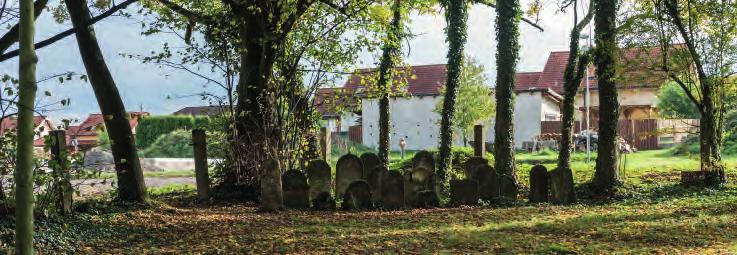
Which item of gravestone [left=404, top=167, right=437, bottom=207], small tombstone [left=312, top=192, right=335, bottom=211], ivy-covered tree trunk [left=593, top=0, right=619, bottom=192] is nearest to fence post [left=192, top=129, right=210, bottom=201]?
small tombstone [left=312, top=192, right=335, bottom=211]

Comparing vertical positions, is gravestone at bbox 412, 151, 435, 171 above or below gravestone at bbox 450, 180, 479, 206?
above

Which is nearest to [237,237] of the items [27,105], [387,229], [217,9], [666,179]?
[387,229]

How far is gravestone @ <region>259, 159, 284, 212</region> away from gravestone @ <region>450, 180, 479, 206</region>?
312cm

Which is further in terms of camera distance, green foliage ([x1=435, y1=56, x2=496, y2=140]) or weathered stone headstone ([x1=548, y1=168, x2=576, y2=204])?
green foliage ([x1=435, y1=56, x2=496, y2=140])

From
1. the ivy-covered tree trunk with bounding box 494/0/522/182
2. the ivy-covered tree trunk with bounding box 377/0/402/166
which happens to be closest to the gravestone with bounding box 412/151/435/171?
the ivy-covered tree trunk with bounding box 377/0/402/166

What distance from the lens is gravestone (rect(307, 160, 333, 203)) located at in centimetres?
1138

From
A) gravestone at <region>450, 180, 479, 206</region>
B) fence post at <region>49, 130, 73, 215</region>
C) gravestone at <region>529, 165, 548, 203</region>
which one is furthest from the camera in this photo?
gravestone at <region>529, 165, 548, 203</region>

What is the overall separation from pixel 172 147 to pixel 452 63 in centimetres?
2017

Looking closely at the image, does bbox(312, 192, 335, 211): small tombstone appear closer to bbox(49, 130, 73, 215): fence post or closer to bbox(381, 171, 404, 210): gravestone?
bbox(381, 171, 404, 210): gravestone

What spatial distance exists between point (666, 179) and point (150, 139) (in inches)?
1134

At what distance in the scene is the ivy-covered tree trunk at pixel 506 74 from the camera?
53.2 ft

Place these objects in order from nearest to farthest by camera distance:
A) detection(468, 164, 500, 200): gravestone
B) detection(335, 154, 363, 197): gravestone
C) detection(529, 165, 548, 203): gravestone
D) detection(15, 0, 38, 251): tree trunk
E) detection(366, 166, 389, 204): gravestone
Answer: detection(15, 0, 38, 251): tree trunk
detection(366, 166, 389, 204): gravestone
detection(468, 164, 500, 200): gravestone
detection(529, 165, 548, 203): gravestone
detection(335, 154, 363, 197): gravestone

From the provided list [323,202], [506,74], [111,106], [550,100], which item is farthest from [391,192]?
[550,100]

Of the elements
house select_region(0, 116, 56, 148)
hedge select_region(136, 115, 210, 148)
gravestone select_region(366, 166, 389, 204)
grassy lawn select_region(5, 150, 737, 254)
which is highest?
hedge select_region(136, 115, 210, 148)
